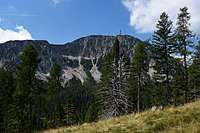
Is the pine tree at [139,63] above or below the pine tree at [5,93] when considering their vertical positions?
above

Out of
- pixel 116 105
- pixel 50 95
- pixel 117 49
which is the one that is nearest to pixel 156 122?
pixel 116 105

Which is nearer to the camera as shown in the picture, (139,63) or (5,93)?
(5,93)

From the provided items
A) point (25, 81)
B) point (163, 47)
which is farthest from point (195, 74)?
point (25, 81)

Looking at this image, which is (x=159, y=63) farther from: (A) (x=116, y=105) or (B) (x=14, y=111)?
(B) (x=14, y=111)

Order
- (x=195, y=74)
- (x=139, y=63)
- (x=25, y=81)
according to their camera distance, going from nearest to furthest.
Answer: (x=25, y=81)
(x=195, y=74)
(x=139, y=63)

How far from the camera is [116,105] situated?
37.7m

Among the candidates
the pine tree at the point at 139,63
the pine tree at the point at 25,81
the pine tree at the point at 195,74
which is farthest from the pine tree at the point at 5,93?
the pine tree at the point at 195,74

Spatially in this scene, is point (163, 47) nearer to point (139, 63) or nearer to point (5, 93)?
point (139, 63)

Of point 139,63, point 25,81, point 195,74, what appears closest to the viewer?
point 25,81

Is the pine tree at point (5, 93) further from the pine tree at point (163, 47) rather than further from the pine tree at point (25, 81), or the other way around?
the pine tree at point (163, 47)

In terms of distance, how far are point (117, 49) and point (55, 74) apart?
1899cm

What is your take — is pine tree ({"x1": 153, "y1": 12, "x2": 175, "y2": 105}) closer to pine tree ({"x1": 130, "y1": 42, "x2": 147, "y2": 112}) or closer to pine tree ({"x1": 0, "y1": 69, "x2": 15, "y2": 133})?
pine tree ({"x1": 130, "y1": 42, "x2": 147, "y2": 112})

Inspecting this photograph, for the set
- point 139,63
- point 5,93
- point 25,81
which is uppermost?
point 139,63

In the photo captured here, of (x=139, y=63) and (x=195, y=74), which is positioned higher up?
(x=139, y=63)
